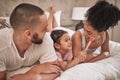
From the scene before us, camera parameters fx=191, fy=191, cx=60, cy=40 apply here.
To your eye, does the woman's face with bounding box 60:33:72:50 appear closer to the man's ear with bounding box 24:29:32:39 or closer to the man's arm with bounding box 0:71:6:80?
the man's ear with bounding box 24:29:32:39

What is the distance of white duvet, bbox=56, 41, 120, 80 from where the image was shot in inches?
42.9

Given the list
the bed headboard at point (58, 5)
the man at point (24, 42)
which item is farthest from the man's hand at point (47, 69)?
the bed headboard at point (58, 5)

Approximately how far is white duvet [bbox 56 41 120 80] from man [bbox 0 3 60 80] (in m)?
0.10

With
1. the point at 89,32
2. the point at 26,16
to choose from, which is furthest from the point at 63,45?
the point at 26,16

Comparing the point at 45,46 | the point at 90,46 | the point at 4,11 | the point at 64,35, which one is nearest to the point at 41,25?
the point at 45,46

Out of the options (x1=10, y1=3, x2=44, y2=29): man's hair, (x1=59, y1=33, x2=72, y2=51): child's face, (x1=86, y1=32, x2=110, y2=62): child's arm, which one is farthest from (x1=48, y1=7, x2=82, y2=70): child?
(x1=10, y1=3, x2=44, y2=29): man's hair

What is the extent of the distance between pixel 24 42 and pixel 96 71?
48 centimetres

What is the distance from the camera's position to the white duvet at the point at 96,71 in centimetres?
109

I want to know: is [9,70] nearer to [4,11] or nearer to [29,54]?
[29,54]

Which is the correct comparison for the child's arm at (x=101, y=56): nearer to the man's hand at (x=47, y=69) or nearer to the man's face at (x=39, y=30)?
the man's hand at (x=47, y=69)

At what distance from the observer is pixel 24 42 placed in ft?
3.95

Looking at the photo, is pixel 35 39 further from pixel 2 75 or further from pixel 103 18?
pixel 103 18

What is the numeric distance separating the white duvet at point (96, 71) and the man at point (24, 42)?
104 millimetres

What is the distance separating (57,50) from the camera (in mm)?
1638
